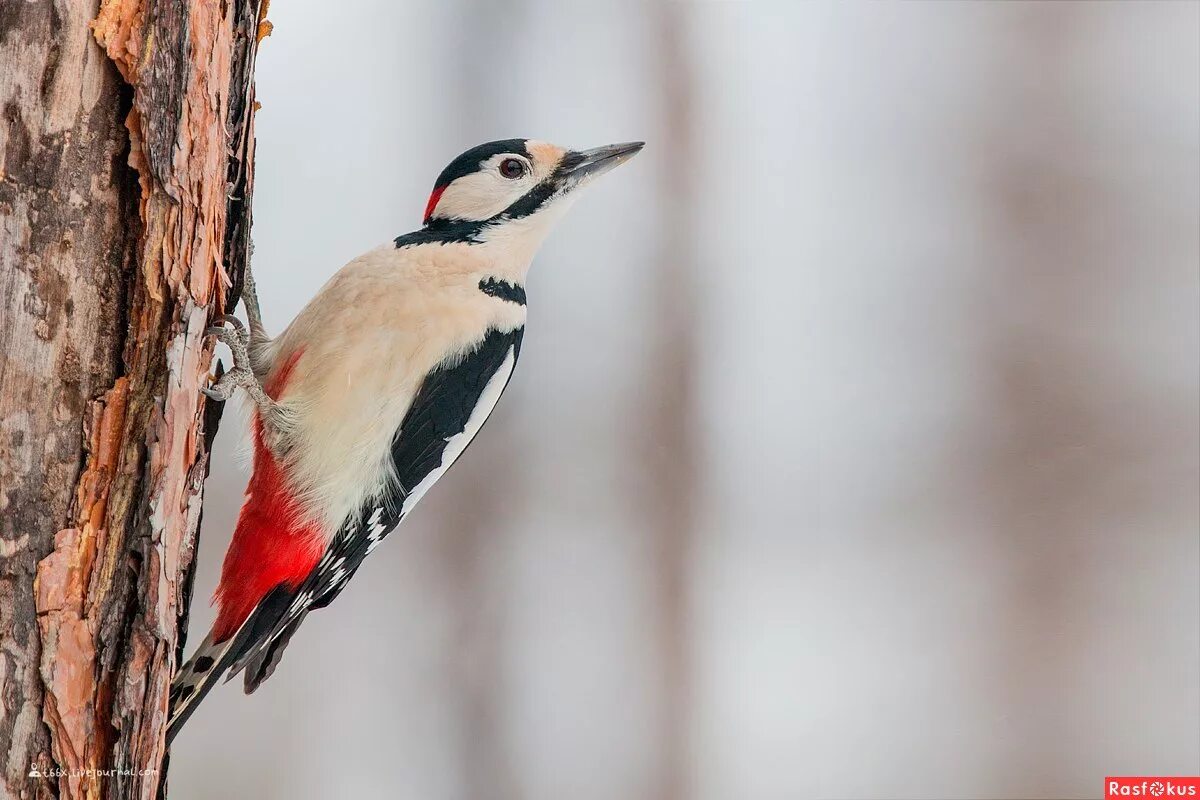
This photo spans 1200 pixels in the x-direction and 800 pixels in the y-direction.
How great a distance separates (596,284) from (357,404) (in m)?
1.79

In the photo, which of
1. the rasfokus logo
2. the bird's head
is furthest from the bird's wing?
the rasfokus logo

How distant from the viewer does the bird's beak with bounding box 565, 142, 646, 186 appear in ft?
4.84

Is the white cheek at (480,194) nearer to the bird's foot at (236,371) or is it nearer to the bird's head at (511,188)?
the bird's head at (511,188)

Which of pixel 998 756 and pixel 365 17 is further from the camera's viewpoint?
pixel 998 756

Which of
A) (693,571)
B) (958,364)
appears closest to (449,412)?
(693,571)

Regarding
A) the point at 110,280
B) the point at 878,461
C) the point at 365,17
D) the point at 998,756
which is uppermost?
the point at 365,17

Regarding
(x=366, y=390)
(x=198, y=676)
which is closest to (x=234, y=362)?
(x=366, y=390)

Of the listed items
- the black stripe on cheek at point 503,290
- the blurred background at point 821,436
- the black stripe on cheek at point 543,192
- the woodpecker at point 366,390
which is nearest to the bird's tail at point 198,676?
the woodpecker at point 366,390

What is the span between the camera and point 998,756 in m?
3.24

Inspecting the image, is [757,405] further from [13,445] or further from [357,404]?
[13,445]

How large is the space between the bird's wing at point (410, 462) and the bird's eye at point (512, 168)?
0.23m

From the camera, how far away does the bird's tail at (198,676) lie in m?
1.21

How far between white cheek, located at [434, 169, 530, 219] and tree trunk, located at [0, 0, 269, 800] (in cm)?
47

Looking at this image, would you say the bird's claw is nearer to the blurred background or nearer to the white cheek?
the white cheek
